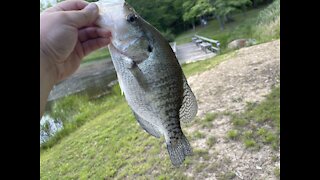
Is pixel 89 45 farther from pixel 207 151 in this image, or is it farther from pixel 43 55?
pixel 207 151

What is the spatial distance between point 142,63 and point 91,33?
43 centimetres

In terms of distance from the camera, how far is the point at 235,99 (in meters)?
6.54

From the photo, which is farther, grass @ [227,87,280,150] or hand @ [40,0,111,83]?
grass @ [227,87,280,150]

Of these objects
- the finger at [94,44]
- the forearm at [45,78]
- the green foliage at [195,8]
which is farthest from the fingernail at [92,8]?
the green foliage at [195,8]

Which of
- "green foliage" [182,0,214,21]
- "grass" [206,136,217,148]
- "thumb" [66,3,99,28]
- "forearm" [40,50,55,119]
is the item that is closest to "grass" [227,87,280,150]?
"grass" [206,136,217,148]

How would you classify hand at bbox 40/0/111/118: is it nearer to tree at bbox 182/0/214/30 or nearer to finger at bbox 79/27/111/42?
finger at bbox 79/27/111/42

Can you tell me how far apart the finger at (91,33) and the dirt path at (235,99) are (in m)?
3.27

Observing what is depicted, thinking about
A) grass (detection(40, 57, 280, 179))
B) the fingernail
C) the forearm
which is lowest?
grass (detection(40, 57, 280, 179))

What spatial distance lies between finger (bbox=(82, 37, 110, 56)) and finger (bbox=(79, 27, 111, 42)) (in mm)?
20

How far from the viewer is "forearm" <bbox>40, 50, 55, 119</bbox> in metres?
1.62

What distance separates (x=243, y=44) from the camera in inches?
509

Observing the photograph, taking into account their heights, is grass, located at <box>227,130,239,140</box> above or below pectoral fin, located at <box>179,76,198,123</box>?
below

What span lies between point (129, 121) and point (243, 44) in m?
7.17
